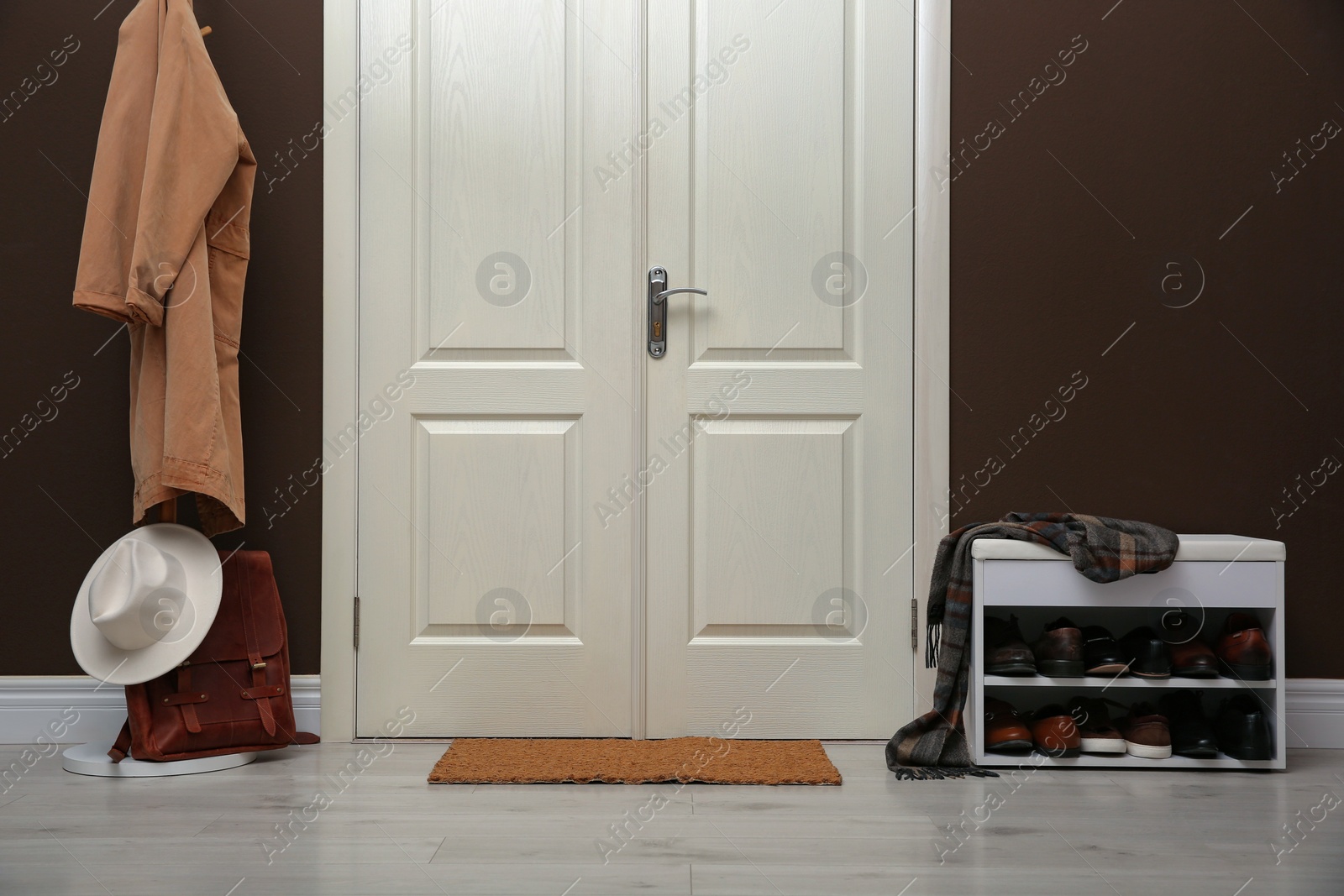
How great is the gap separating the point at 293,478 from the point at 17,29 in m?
1.19

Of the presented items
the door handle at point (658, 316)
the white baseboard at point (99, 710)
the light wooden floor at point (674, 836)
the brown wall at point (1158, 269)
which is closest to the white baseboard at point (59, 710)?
the white baseboard at point (99, 710)

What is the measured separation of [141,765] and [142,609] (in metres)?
0.32

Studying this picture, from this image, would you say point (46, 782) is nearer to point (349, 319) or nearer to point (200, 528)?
point (200, 528)

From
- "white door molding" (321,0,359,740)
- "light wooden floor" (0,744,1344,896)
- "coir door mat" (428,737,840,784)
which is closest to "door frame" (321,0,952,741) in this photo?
"white door molding" (321,0,359,740)

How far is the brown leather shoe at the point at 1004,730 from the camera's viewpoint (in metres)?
1.94

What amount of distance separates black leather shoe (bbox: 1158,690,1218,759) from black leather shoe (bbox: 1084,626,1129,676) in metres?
0.16

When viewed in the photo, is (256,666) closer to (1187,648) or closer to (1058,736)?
(1058,736)

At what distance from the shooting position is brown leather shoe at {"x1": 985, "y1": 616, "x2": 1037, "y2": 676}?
1.95m

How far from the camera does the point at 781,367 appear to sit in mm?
2207

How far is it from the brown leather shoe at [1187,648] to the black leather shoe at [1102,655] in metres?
0.09

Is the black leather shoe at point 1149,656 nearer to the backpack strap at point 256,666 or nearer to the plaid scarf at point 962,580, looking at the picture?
the plaid scarf at point 962,580

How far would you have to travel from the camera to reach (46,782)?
185 centimetres

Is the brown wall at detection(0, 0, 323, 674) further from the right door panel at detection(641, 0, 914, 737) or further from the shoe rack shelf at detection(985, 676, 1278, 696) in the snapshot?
the shoe rack shelf at detection(985, 676, 1278, 696)

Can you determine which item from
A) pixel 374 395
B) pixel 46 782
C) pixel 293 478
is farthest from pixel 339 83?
pixel 46 782
